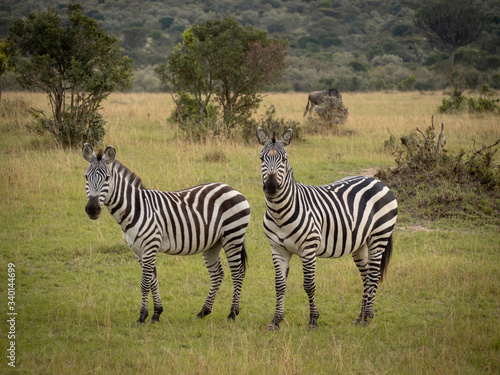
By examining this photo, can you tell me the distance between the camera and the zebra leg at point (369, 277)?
19.5 ft

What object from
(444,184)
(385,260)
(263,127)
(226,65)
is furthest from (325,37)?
(385,260)

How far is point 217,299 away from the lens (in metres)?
6.58

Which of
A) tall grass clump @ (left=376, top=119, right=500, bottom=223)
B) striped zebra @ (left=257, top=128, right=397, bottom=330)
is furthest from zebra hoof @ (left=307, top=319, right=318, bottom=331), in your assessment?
tall grass clump @ (left=376, top=119, right=500, bottom=223)

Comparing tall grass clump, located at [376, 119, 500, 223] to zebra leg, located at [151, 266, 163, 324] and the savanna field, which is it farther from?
zebra leg, located at [151, 266, 163, 324]

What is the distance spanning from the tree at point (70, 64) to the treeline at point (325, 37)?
21588 millimetres

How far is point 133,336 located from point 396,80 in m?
43.0

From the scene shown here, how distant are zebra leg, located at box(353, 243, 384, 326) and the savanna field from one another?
13cm

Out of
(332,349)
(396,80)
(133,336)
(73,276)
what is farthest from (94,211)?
(396,80)

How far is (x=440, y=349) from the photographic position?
508 centimetres

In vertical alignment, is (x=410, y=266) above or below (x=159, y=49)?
below

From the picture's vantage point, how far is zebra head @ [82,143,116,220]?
5.13 meters

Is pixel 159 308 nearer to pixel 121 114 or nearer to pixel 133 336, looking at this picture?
pixel 133 336

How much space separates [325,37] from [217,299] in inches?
2733

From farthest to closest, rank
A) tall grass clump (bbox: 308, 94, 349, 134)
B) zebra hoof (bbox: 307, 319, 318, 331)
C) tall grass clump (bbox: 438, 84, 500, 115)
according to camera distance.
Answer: tall grass clump (bbox: 438, 84, 500, 115) → tall grass clump (bbox: 308, 94, 349, 134) → zebra hoof (bbox: 307, 319, 318, 331)
